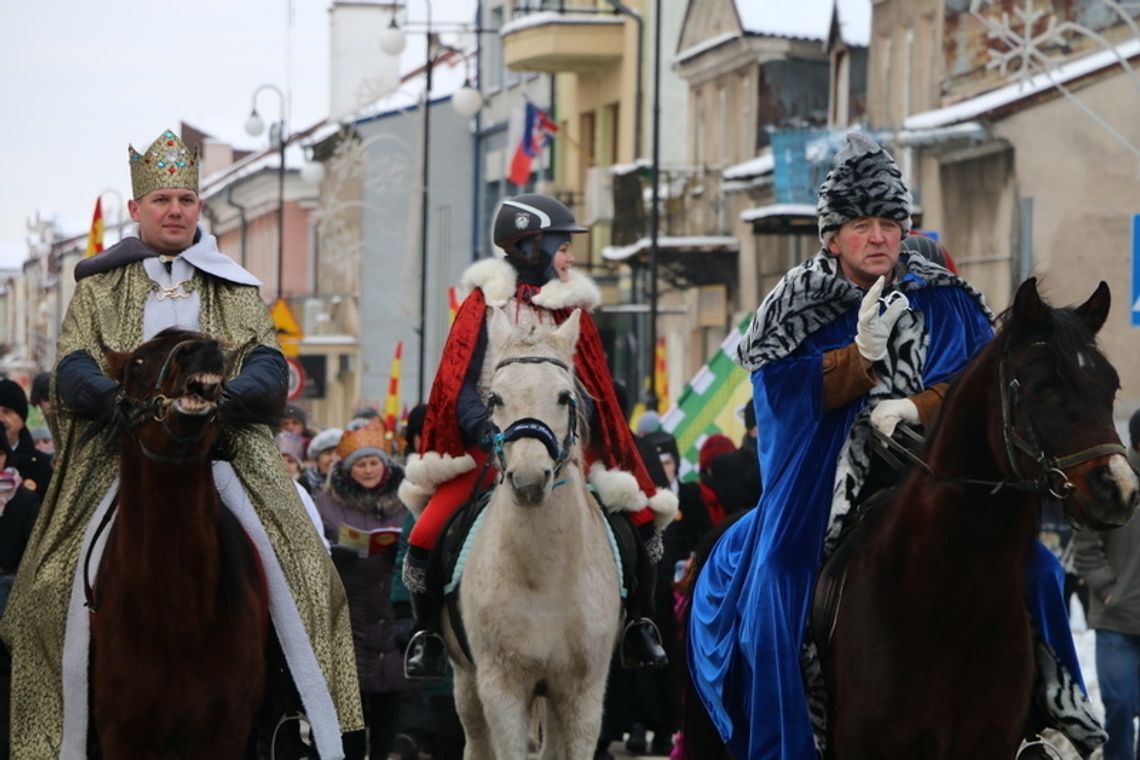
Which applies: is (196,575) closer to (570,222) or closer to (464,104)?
(570,222)

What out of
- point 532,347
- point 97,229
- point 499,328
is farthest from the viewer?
point 97,229

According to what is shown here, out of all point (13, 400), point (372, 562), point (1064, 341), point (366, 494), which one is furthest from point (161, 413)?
point (366, 494)

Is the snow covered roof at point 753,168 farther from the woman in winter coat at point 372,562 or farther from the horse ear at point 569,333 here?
the horse ear at point 569,333

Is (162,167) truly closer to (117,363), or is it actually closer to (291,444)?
(117,363)

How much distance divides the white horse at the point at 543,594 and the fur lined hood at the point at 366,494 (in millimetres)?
4017

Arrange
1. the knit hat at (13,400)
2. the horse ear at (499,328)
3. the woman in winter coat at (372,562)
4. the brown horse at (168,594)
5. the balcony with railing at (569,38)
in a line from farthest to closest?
the balcony with railing at (569,38)
the woman in winter coat at (372,562)
the knit hat at (13,400)
the horse ear at (499,328)
the brown horse at (168,594)

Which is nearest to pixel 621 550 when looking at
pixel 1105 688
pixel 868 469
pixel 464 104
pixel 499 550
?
pixel 499 550

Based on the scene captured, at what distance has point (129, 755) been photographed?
7922 millimetres

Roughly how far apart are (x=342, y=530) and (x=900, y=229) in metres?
6.20

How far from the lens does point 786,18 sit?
39.2m

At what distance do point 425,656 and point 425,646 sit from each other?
0.18ft

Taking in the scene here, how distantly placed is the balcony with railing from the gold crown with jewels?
37.4m

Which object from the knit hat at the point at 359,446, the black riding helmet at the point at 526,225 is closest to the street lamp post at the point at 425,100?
the knit hat at the point at 359,446

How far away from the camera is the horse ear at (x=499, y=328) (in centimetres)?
948
